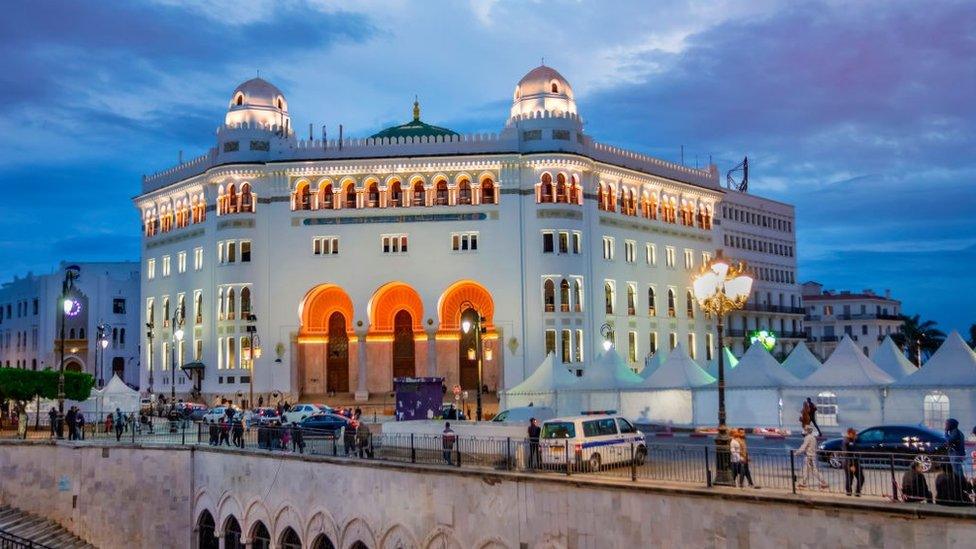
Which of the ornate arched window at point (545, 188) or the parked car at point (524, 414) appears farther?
the ornate arched window at point (545, 188)

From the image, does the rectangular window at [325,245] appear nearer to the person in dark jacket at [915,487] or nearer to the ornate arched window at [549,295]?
the ornate arched window at [549,295]

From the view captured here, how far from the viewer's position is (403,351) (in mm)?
63469

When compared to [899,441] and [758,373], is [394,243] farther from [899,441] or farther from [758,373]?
[899,441]

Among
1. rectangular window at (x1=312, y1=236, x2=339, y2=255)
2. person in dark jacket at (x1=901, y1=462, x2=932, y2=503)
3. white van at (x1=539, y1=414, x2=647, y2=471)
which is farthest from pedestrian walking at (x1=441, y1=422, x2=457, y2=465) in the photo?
rectangular window at (x1=312, y1=236, x2=339, y2=255)

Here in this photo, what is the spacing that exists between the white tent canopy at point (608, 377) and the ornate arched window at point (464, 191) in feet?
62.1

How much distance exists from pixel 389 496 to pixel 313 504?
405 centimetres

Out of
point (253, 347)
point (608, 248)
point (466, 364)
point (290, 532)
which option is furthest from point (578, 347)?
point (290, 532)

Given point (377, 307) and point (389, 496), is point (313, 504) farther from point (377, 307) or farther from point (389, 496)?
point (377, 307)

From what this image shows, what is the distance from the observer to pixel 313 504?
102 feet

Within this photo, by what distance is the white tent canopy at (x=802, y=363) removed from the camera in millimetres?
46925

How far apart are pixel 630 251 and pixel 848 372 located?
1198 inches

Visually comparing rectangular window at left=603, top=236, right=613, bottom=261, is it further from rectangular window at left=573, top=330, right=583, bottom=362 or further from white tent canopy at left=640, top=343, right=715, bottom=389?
white tent canopy at left=640, top=343, right=715, bottom=389

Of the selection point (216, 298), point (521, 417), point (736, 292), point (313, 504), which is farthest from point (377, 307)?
point (736, 292)

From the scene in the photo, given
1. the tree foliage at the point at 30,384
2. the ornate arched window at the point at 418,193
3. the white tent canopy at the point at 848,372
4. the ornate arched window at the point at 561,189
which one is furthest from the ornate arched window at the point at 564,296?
the tree foliage at the point at 30,384
